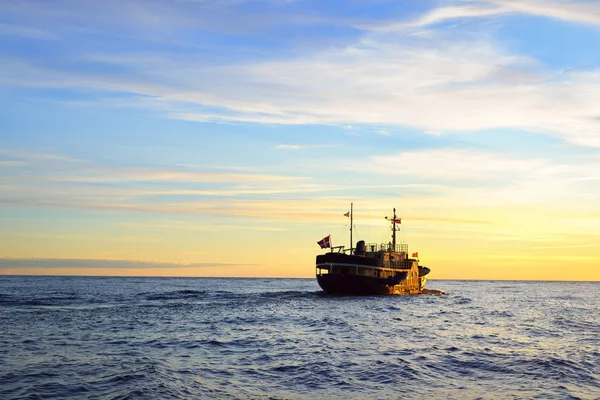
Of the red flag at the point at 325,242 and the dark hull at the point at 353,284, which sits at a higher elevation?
the red flag at the point at 325,242

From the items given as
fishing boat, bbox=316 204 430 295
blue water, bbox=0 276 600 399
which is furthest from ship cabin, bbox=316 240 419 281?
blue water, bbox=0 276 600 399

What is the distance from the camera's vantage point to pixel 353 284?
266 feet

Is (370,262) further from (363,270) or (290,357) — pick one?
(290,357)

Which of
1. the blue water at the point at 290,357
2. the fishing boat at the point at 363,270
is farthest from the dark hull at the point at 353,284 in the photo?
the blue water at the point at 290,357

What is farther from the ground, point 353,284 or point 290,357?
point 353,284

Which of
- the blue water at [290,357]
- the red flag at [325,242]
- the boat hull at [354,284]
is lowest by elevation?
the blue water at [290,357]

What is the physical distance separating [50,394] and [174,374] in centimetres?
552

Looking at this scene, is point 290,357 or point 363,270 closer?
point 290,357

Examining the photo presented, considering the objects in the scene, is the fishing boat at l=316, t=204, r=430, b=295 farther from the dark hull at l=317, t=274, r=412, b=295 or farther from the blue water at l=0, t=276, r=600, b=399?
the blue water at l=0, t=276, r=600, b=399

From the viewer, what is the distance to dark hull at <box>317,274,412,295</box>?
80713mm

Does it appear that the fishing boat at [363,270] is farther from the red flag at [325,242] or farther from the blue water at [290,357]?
the blue water at [290,357]

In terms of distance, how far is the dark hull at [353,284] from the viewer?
3178 inches

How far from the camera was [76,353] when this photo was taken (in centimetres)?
3145

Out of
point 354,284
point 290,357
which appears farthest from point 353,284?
point 290,357
